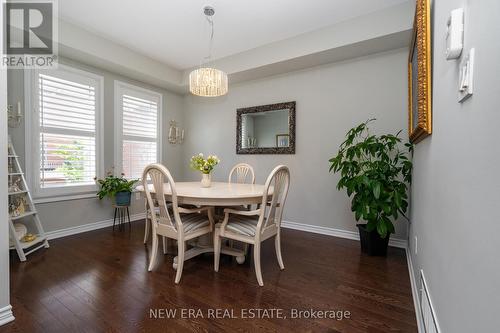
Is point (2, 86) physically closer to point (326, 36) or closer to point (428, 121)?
point (428, 121)

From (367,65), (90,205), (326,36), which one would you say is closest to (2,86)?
(90,205)

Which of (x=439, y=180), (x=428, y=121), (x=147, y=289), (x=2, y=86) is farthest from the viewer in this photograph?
(x=147, y=289)

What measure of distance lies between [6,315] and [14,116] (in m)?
2.32

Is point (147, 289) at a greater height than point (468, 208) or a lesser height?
lesser

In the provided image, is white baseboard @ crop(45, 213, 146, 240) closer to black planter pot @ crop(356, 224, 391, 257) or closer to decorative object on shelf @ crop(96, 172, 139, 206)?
decorative object on shelf @ crop(96, 172, 139, 206)

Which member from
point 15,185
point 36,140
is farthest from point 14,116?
point 15,185

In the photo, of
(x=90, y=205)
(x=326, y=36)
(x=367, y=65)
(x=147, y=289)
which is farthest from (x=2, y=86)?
(x=367, y=65)

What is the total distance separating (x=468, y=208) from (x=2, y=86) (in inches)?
Result: 96.6

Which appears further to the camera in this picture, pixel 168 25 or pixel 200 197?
pixel 168 25

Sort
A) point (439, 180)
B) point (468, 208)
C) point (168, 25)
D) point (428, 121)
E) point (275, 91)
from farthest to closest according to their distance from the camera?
1. point (275, 91)
2. point (168, 25)
3. point (428, 121)
4. point (439, 180)
5. point (468, 208)

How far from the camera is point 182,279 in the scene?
6.85 ft

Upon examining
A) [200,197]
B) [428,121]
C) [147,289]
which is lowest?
[147,289]

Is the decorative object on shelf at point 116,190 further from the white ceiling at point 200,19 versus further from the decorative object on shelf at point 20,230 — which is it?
the white ceiling at point 200,19

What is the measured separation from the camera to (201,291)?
6.24 ft
